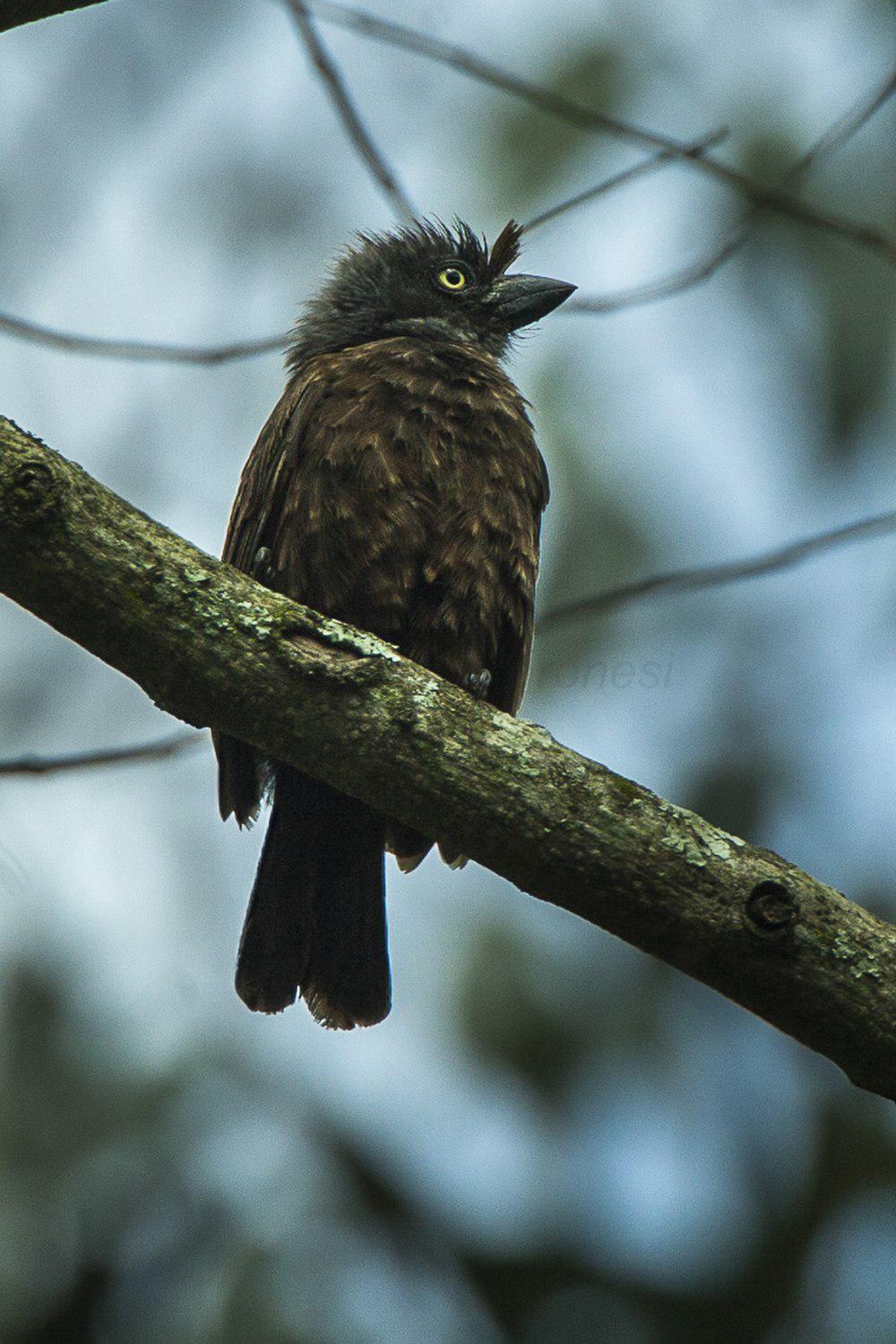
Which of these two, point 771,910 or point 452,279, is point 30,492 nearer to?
point 771,910

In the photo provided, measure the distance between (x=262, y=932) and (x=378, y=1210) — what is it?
231 cm

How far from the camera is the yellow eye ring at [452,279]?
4.73 meters

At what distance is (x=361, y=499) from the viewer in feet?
12.1

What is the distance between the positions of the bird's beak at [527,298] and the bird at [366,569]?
2.36ft

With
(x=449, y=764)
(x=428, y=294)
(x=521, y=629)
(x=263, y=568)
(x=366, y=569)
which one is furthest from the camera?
(x=428, y=294)

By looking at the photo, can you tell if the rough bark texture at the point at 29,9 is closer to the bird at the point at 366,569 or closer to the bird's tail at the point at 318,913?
the bird at the point at 366,569

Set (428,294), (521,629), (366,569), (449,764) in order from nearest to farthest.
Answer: (449,764) → (366,569) → (521,629) → (428,294)

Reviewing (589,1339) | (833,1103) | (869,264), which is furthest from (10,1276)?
(869,264)

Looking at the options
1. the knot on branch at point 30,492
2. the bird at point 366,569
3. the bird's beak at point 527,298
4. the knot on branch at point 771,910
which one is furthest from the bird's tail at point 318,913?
the bird's beak at point 527,298

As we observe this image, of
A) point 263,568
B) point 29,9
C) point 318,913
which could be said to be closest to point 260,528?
point 263,568

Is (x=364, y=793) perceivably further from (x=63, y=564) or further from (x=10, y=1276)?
(x=10, y=1276)

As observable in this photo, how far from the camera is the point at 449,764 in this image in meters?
2.62

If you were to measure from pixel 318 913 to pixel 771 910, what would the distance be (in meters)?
1.60

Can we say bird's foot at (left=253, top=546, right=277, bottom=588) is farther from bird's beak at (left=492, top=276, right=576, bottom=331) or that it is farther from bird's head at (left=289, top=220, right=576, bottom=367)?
bird's beak at (left=492, top=276, right=576, bottom=331)
